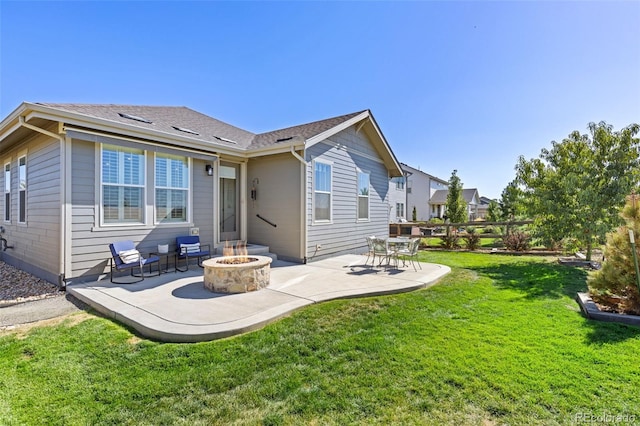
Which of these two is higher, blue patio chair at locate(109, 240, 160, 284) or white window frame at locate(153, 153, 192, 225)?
white window frame at locate(153, 153, 192, 225)

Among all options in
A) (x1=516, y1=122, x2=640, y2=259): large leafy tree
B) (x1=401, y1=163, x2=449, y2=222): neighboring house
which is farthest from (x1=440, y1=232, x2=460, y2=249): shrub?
(x1=401, y1=163, x2=449, y2=222): neighboring house

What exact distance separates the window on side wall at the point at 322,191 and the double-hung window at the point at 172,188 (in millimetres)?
3496

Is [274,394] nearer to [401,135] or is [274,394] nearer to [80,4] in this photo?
[80,4]

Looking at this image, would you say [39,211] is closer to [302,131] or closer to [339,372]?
[302,131]

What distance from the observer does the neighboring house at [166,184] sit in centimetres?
584

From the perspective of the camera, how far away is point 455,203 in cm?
2191

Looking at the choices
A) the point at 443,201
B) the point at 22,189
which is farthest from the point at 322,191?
the point at 443,201

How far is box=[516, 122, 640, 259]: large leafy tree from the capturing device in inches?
323

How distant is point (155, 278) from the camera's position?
6312mm

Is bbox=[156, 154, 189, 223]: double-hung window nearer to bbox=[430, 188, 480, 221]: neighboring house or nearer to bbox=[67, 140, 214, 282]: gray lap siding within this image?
bbox=[67, 140, 214, 282]: gray lap siding

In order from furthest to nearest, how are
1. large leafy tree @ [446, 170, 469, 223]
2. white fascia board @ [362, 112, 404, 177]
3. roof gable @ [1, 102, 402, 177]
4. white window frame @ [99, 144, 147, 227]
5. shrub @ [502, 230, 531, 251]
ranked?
large leafy tree @ [446, 170, 469, 223], shrub @ [502, 230, 531, 251], white fascia board @ [362, 112, 404, 177], white window frame @ [99, 144, 147, 227], roof gable @ [1, 102, 402, 177]

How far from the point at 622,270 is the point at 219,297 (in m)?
6.47

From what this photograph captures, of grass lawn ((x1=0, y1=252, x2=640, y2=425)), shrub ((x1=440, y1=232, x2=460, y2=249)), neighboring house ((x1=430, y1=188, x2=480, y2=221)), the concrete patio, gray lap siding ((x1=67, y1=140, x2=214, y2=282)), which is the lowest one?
grass lawn ((x1=0, y1=252, x2=640, y2=425))

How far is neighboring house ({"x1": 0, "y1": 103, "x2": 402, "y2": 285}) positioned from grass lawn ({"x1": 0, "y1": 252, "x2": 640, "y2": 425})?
2629 mm
